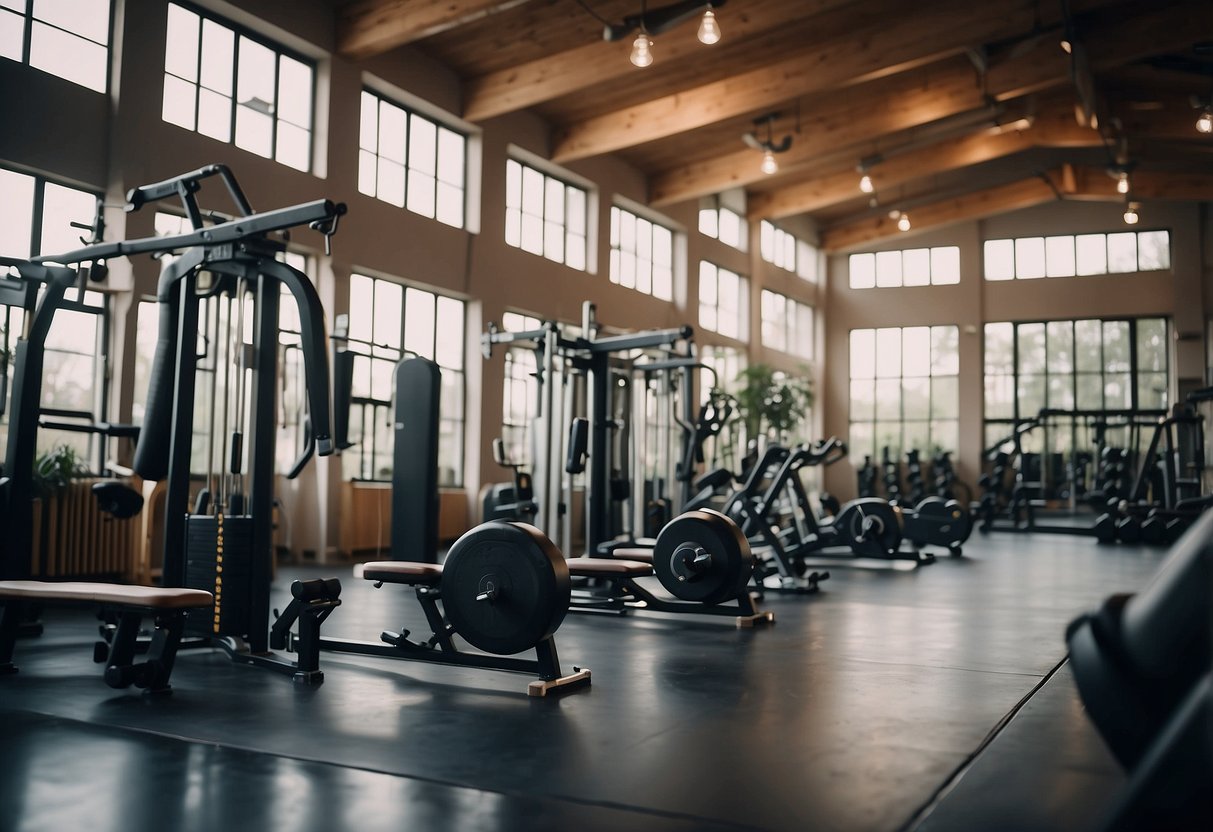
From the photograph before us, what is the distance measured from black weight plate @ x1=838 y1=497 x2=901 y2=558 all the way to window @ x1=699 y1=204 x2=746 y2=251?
7.06 metres

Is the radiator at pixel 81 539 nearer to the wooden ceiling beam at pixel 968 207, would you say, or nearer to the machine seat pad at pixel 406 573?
the machine seat pad at pixel 406 573

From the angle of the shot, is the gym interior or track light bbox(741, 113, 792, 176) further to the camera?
track light bbox(741, 113, 792, 176)

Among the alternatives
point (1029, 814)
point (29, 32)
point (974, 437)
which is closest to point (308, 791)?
point (1029, 814)

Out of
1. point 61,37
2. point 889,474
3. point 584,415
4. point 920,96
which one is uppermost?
point 920,96

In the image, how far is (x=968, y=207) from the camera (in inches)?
682

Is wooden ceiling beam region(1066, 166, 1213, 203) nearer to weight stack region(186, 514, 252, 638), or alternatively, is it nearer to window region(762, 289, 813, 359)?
window region(762, 289, 813, 359)

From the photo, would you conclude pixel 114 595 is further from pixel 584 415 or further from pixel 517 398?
pixel 517 398

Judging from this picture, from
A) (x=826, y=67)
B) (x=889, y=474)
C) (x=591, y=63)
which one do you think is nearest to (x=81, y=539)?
(x=591, y=63)

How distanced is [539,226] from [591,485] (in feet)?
19.1

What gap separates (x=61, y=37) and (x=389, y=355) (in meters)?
3.84

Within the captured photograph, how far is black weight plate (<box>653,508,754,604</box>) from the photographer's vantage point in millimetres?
4934

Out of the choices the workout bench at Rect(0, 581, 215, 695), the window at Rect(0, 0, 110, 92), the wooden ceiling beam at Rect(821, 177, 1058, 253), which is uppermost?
the wooden ceiling beam at Rect(821, 177, 1058, 253)

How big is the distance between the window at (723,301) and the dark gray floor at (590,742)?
10422mm

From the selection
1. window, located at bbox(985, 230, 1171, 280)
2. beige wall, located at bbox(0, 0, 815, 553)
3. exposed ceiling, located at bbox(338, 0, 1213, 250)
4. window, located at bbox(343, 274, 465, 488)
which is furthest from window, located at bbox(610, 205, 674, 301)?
window, located at bbox(985, 230, 1171, 280)
